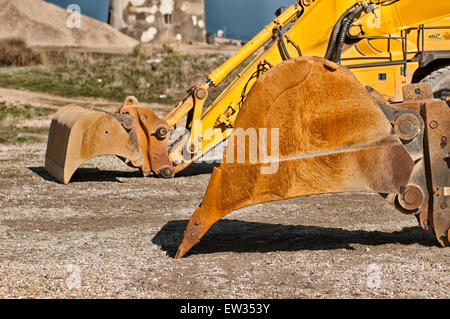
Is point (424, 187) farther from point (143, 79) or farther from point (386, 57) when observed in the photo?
point (143, 79)

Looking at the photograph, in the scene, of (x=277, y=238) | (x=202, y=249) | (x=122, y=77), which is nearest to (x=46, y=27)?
(x=122, y=77)

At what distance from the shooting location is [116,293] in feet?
13.1

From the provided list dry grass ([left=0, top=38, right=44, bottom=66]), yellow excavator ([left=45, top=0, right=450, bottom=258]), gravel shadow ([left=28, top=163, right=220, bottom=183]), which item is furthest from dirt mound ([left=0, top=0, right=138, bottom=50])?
yellow excavator ([left=45, top=0, right=450, bottom=258])

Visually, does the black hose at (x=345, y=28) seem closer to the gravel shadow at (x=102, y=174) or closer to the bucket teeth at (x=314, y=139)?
the gravel shadow at (x=102, y=174)

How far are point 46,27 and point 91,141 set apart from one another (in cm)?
3257

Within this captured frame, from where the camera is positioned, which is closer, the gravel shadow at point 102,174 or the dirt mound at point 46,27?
the gravel shadow at point 102,174

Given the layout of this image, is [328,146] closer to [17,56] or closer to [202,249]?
[202,249]

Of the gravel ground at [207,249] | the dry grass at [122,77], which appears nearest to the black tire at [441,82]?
the gravel ground at [207,249]

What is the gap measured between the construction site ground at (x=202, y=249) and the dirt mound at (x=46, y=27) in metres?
29.7

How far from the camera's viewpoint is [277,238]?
548 centimetres

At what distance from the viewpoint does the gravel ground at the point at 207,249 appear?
4098mm

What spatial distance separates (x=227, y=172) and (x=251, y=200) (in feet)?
0.76

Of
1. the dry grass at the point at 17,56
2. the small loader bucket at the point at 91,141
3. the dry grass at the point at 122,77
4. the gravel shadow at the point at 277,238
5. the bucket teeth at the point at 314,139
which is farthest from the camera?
the dry grass at the point at 17,56

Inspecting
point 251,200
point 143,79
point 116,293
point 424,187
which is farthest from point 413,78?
point 143,79
